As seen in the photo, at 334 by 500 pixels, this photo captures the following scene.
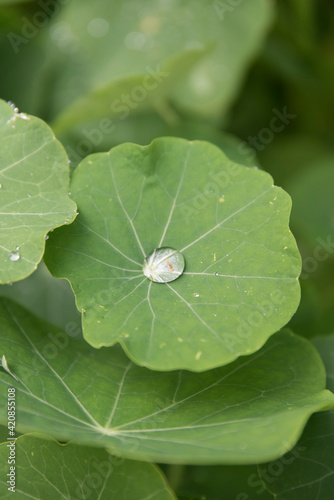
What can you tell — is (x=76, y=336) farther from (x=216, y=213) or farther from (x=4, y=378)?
(x=216, y=213)

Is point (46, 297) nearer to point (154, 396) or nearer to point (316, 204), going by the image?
point (154, 396)

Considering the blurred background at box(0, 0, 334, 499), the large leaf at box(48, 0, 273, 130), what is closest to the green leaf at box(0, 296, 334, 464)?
the blurred background at box(0, 0, 334, 499)

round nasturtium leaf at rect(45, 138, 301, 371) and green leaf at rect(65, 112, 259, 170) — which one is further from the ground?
round nasturtium leaf at rect(45, 138, 301, 371)

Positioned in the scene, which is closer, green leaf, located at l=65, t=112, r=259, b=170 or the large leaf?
green leaf, located at l=65, t=112, r=259, b=170

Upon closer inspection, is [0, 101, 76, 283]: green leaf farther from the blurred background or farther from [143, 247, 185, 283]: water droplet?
the blurred background

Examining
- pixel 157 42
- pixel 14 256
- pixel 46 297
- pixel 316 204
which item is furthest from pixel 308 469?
pixel 157 42

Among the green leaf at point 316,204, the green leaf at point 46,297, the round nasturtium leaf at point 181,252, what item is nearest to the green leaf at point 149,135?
the green leaf at point 316,204

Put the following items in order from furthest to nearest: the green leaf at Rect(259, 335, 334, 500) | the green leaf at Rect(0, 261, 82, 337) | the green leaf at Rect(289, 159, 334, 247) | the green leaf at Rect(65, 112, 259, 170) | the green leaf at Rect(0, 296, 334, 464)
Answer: the green leaf at Rect(289, 159, 334, 247)
the green leaf at Rect(65, 112, 259, 170)
the green leaf at Rect(0, 261, 82, 337)
the green leaf at Rect(259, 335, 334, 500)
the green leaf at Rect(0, 296, 334, 464)
